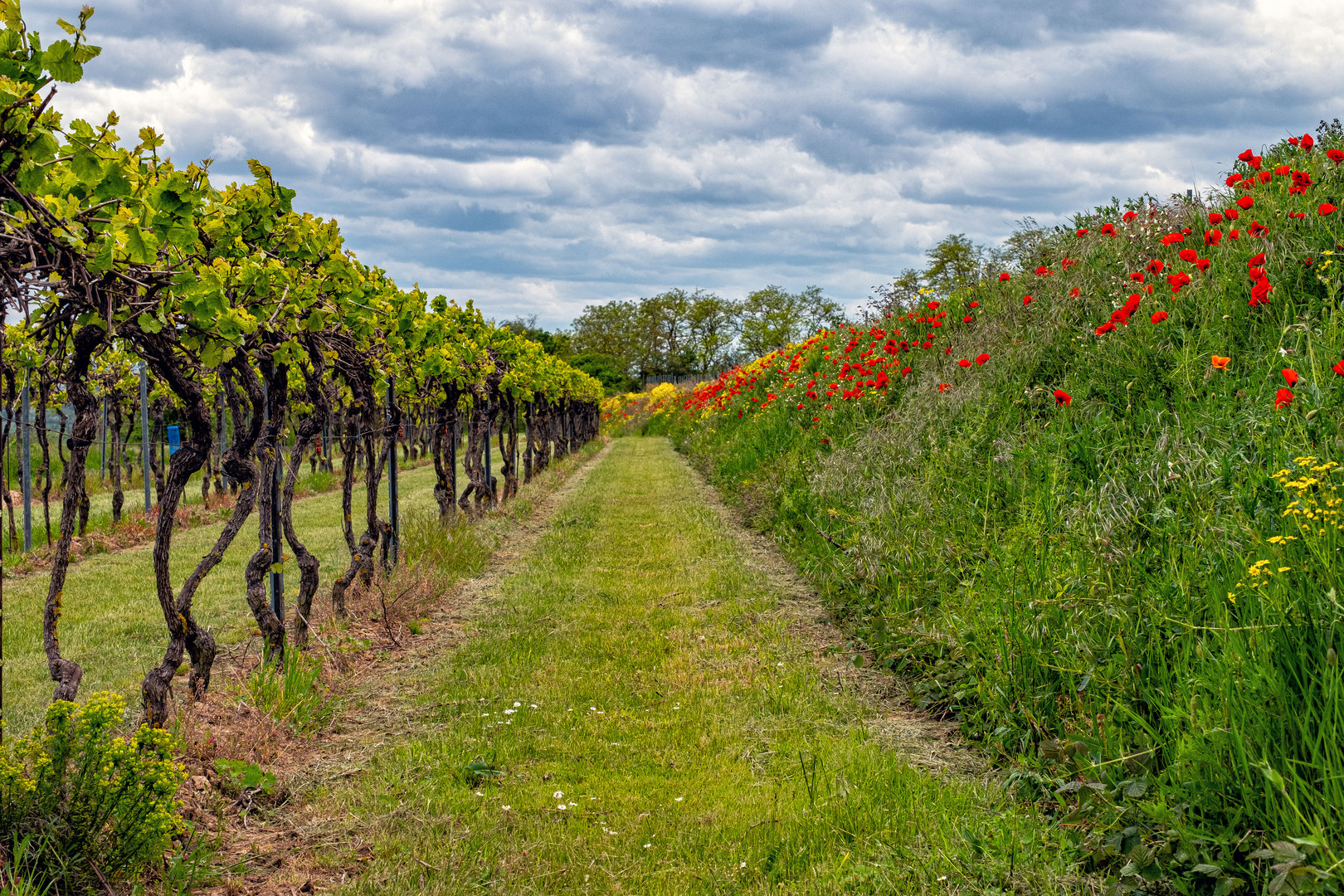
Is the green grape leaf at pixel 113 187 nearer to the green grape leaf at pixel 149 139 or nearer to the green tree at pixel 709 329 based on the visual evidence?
the green grape leaf at pixel 149 139

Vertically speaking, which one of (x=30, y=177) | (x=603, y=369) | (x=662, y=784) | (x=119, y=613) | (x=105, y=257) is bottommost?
(x=662, y=784)

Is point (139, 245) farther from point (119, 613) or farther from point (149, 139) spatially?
point (119, 613)

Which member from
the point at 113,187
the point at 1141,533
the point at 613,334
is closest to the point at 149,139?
the point at 113,187

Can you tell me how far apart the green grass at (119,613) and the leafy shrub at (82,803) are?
2.45 meters

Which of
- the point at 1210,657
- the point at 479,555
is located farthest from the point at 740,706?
the point at 479,555

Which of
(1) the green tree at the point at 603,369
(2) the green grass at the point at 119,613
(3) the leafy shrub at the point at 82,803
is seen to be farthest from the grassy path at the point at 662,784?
(1) the green tree at the point at 603,369

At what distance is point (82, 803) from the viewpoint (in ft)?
9.73

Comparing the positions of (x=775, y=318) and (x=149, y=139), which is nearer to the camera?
(x=149, y=139)

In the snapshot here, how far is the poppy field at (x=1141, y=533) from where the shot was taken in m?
2.74

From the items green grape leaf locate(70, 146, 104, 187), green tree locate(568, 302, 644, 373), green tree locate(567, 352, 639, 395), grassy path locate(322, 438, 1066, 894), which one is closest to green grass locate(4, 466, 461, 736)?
grassy path locate(322, 438, 1066, 894)

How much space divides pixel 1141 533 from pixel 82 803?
451 centimetres

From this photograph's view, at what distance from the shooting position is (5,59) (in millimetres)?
3008

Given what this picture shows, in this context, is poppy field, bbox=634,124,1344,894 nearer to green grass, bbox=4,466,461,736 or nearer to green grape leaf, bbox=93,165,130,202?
green grape leaf, bbox=93,165,130,202

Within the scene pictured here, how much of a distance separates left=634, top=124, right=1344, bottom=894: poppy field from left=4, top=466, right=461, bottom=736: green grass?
502 cm
